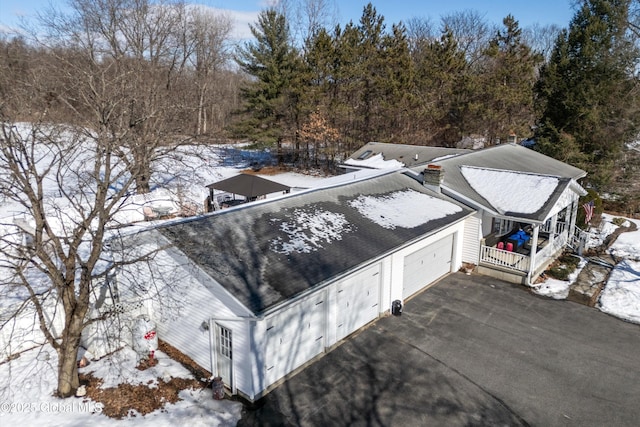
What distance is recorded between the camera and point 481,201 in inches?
658

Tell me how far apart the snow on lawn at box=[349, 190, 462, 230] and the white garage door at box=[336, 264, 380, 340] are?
2154mm

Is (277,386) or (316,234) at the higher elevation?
(316,234)

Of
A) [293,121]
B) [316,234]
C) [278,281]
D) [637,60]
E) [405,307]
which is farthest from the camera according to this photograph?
[293,121]

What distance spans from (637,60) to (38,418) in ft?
106

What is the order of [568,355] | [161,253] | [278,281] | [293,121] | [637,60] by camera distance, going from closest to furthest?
[278,281]
[161,253]
[568,355]
[637,60]
[293,121]

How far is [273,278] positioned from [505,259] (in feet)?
33.6

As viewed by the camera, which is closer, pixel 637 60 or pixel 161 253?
pixel 161 253

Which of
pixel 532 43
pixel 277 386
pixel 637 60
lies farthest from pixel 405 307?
pixel 532 43

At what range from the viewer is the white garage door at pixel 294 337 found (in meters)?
9.72

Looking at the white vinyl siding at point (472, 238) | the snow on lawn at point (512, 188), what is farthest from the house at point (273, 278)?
the snow on lawn at point (512, 188)

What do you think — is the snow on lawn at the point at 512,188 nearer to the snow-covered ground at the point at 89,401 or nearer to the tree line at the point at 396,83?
the snow-covered ground at the point at 89,401

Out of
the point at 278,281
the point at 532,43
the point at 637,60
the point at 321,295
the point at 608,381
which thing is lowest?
the point at 608,381

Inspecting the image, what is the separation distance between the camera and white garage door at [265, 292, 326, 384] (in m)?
9.72

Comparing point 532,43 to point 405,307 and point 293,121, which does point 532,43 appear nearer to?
point 293,121
